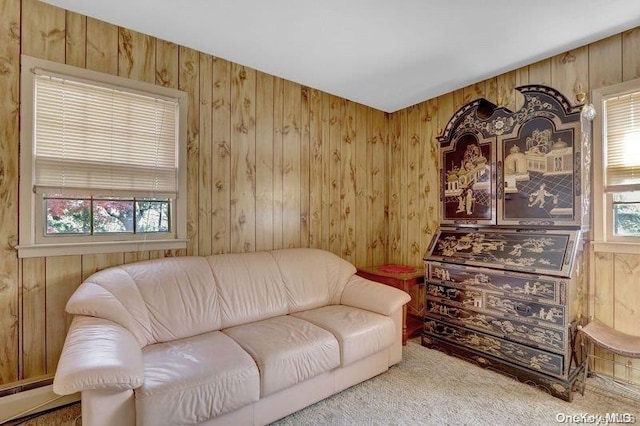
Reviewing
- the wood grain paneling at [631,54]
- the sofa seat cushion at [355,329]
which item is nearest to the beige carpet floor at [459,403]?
the sofa seat cushion at [355,329]

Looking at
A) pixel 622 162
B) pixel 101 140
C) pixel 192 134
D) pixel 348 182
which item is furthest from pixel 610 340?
pixel 101 140

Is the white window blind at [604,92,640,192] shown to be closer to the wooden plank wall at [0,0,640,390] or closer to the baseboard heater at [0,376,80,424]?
the wooden plank wall at [0,0,640,390]

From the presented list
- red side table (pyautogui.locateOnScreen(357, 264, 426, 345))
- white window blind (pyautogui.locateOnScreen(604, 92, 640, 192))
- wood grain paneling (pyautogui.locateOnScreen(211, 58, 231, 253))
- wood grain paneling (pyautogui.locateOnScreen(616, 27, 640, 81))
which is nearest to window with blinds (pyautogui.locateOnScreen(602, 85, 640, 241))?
white window blind (pyautogui.locateOnScreen(604, 92, 640, 192))

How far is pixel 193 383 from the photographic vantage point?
4.92 ft

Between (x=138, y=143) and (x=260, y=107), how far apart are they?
1.09 m

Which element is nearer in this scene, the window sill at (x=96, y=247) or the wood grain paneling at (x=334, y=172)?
the window sill at (x=96, y=247)

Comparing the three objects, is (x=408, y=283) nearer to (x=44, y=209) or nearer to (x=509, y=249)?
(x=509, y=249)

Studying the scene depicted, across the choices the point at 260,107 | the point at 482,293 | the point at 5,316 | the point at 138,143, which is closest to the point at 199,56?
the point at 260,107

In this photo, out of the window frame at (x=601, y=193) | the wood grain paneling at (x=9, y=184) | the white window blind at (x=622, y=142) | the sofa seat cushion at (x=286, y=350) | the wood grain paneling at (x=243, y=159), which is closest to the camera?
the sofa seat cushion at (x=286, y=350)

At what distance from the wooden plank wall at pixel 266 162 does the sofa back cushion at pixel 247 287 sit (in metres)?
0.24

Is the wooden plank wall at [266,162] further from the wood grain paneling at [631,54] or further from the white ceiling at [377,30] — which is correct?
the white ceiling at [377,30]

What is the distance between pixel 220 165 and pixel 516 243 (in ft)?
8.22

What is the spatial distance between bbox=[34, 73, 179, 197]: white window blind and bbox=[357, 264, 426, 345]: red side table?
2137 millimetres

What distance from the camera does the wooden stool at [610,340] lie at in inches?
74.9
